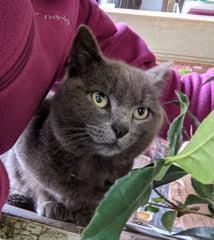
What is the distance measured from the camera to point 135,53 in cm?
111

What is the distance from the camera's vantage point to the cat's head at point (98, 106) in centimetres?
59

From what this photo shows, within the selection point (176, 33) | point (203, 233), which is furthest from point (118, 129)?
point (176, 33)

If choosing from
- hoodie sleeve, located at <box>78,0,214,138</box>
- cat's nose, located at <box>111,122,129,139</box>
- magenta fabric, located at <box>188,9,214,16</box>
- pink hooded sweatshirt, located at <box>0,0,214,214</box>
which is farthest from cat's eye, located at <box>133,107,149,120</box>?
magenta fabric, located at <box>188,9,214,16</box>

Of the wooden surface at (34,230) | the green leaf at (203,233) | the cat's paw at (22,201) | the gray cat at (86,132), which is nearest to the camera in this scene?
the green leaf at (203,233)

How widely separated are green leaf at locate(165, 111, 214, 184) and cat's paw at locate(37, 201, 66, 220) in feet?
1.57

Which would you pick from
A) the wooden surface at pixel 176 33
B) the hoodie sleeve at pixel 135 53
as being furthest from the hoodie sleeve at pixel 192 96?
the wooden surface at pixel 176 33

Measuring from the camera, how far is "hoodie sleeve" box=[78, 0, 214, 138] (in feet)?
3.36

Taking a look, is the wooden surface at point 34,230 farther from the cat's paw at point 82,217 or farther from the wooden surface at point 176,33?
the wooden surface at point 176,33

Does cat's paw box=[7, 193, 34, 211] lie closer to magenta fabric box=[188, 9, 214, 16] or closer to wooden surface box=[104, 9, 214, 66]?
wooden surface box=[104, 9, 214, 66]

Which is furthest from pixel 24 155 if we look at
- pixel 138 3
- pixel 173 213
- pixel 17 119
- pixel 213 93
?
pixel 138 3

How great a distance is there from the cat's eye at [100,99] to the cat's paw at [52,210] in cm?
31

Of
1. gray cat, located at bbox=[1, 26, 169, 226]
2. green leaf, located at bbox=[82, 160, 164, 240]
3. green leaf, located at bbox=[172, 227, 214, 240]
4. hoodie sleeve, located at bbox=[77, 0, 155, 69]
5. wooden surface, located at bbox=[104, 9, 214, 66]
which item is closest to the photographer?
green leaf, located at bbox=[82, 160, 164, 240]

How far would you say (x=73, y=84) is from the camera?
0.64m

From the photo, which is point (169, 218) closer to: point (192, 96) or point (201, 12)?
point (192, 96)
